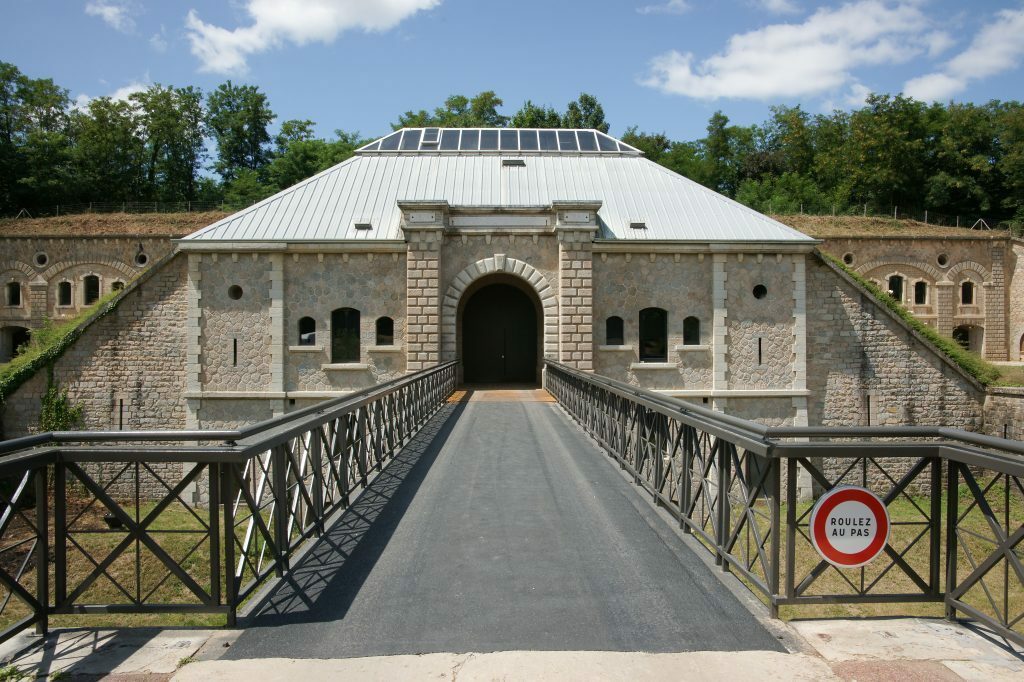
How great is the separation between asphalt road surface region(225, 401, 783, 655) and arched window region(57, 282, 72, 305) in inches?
1401

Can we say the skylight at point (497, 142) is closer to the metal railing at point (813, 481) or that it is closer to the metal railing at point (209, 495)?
the metal railing at point (209, 495)

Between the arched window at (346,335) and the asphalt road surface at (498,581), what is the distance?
13494mm

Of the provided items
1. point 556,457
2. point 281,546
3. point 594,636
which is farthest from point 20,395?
point 594,636

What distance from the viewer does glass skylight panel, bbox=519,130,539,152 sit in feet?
87.9

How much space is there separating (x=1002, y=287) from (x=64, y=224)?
50.7m

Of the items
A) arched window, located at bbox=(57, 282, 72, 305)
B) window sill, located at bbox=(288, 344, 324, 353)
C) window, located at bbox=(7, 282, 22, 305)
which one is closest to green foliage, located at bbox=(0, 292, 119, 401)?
window sill, located at bbox=(288, 344, 324, 353)

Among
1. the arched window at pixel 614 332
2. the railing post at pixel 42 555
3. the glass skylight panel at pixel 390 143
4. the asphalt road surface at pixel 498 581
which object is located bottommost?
the asphalt road surface at pixel 498 581

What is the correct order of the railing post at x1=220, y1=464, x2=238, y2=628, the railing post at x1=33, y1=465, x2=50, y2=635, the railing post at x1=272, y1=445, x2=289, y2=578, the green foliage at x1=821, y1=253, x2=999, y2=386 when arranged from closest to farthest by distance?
the railing post at x1=33, y1=465, x2=50, y2=635, the railing post at x1=220, y1=464, x2=238, y2=628, the railing post at x1=272, y1=445, x2=289, y2=578, the green foliage at x1=821, y1=253, x2=999, y2=386

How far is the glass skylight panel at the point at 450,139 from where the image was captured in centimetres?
2691

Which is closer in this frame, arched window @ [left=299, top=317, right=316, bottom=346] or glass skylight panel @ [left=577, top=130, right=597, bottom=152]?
arched window @ [left=299, top=317, right=316, bottom=346]

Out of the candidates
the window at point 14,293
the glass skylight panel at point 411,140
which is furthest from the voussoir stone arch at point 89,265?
the glass skylight panel at point 411,140

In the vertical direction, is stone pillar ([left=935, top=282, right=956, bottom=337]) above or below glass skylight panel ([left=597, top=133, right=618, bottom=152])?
below

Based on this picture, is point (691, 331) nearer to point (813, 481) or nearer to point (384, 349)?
point (384, 349)

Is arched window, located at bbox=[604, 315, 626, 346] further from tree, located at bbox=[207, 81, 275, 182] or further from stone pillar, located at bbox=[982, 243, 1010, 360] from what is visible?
tree, located at bbox=[207, 81, 275, 182]
